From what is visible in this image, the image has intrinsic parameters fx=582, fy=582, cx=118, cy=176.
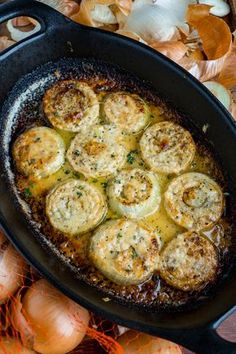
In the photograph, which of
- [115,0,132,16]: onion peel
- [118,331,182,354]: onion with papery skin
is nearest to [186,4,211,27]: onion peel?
[115,0,132,16]: onion peel

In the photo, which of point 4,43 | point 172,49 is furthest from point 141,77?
point 4,43

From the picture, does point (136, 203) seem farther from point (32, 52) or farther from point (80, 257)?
point (32, 52)

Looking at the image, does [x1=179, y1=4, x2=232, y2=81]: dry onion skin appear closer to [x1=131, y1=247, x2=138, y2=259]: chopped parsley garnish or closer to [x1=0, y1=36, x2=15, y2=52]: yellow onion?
[x1=0, y1=36, x2=15, y2=52]: yellow onion

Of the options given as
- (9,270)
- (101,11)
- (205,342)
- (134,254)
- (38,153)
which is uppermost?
(101,11)

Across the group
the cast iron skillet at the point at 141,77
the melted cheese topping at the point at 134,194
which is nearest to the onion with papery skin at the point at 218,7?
the cast iron skillet at the point at 141,77

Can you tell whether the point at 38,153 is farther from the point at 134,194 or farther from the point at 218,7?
Answer: the point at 218,7

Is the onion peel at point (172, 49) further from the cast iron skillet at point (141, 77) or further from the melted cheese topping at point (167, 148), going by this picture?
the melted cheese topping at point (167, 148)
